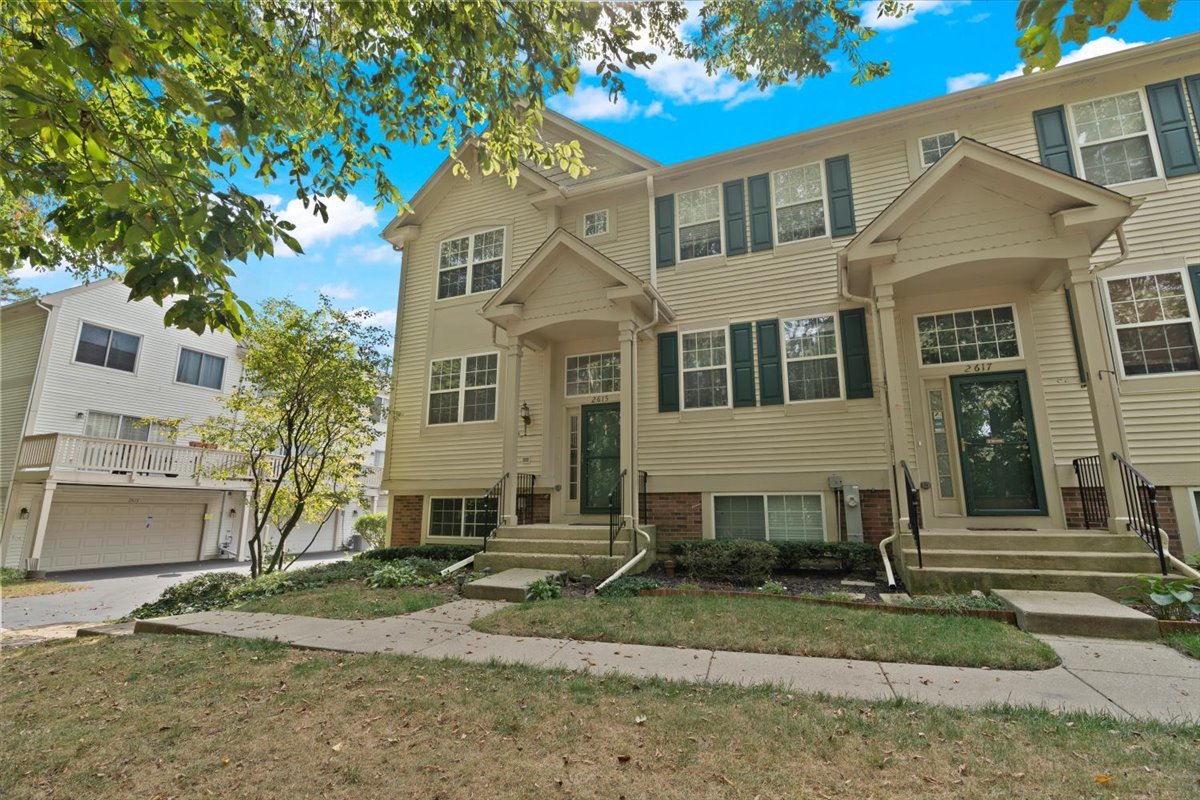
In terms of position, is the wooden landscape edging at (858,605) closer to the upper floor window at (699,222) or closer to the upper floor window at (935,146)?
the upper floor window at (699,222)

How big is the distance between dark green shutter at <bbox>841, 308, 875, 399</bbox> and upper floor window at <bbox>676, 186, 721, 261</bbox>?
9.01ft

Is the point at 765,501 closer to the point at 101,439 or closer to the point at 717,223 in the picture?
the point at 717,223

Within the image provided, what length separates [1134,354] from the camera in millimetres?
7844

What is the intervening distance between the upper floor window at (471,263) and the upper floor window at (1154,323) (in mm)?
10619

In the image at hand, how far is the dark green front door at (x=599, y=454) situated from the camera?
1054cm

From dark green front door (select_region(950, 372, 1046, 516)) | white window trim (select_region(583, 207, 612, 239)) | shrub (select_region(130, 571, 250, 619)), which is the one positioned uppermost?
white window trim (select_region(583, 207, 612, 239))

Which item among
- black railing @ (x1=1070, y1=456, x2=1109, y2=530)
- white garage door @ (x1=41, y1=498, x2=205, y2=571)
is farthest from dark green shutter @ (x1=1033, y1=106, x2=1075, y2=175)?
white garage door @ (x1=41, y1=498, x2=205, y2=571)

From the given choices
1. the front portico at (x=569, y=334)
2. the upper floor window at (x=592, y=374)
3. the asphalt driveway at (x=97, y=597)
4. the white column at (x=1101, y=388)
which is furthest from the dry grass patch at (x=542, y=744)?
the asphalt driveway at (x=97, y=597)

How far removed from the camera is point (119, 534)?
59.5ft

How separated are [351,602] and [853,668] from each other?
18.9ft

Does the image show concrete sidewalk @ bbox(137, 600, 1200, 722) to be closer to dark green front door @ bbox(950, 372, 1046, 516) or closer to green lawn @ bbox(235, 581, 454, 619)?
Answer: green lawn @ bbox(235, 581, 454, 619)

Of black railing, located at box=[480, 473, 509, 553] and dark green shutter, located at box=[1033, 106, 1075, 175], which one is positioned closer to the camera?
dark green shutter, located at box=[1033, 106, 1075, 175]

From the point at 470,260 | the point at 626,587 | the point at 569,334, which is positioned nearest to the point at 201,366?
the point at 470,260

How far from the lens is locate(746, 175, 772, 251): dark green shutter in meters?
10.2
